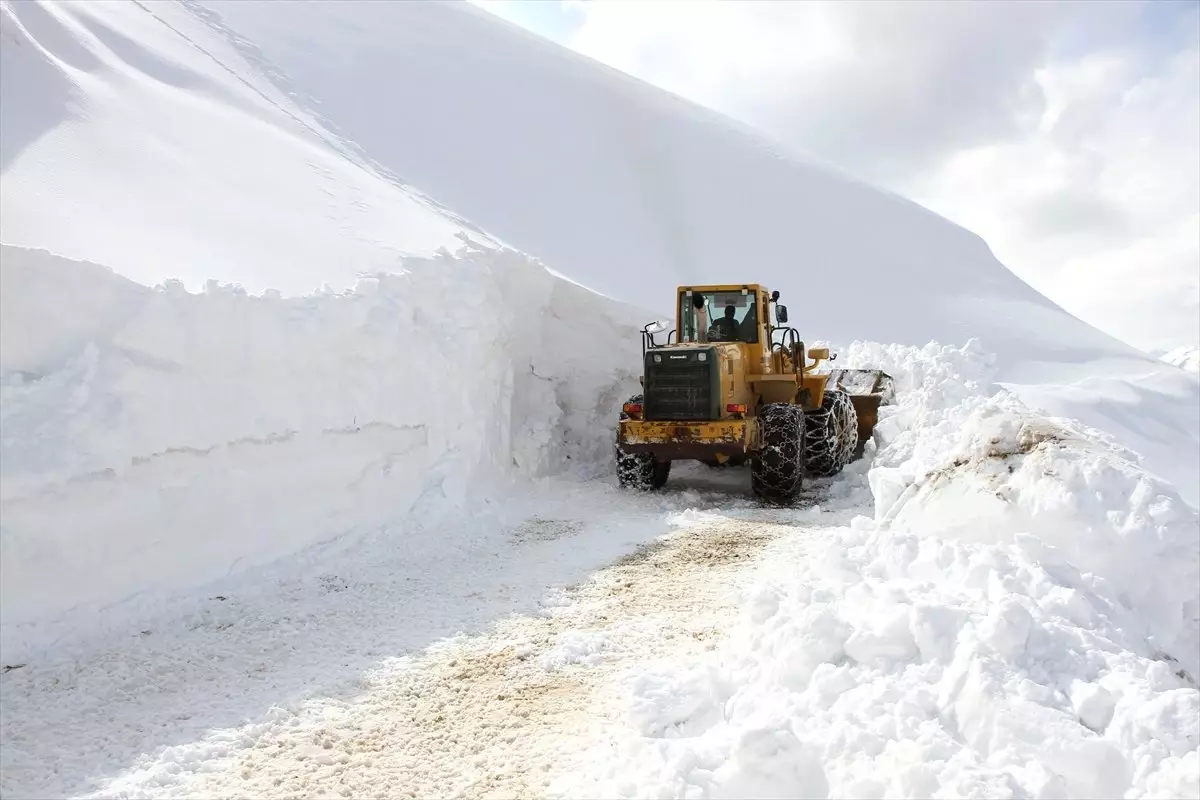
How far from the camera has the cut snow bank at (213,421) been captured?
5.00 meters

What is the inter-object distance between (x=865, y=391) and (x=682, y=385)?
154 inches

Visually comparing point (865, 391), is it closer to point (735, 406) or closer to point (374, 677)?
point (735, 406)

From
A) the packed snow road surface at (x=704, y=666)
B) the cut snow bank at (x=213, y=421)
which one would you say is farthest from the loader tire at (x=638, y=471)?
the packed snow road surface at (x=704, y=666)

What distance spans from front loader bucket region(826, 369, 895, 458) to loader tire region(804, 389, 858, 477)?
1.95 feet

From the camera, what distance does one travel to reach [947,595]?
397cm

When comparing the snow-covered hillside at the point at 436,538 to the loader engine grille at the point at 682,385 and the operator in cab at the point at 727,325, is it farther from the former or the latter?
the operator in cab at the point at 727,325

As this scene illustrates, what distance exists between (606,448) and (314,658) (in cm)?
700

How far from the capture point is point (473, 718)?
12.8 ft

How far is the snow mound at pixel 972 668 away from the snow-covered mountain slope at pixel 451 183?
5.12 metres

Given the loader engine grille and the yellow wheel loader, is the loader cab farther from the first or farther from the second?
the loader engine grille

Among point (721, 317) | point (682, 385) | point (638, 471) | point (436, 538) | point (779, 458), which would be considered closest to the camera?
point (436, 538)

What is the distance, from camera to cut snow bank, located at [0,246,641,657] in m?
5.00

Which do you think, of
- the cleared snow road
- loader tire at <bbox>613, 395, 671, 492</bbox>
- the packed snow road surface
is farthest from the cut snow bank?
loader tire at <bbox>613, 395, 671, 492</bbox>

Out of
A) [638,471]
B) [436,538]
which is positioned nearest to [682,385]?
[638,471]
